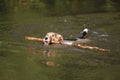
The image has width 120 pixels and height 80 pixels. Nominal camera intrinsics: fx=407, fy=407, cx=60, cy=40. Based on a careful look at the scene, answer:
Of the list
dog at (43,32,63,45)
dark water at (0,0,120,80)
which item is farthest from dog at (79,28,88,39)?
dog at (43,32,63,45)

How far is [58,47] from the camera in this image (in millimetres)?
18406

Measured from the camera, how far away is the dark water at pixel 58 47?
14448 millimetres

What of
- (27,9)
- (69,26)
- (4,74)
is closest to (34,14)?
(27,9)

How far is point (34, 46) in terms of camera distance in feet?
61.3

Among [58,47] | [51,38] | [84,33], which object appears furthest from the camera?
[84,33]

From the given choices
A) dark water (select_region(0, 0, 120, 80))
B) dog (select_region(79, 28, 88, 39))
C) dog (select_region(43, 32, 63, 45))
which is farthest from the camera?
dog (select_region(79, 28, 88, 39))

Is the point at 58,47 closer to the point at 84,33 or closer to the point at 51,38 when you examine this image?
the point at 51,38

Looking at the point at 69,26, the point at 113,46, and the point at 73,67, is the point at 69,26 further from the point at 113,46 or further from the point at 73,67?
the point at 73,67

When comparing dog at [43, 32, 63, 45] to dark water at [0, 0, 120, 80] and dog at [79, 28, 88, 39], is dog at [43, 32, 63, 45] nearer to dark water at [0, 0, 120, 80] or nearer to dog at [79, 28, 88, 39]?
dark water at [0, 0, 120, 80]

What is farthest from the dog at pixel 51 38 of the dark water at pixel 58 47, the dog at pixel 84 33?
the dog at pixel 84 33

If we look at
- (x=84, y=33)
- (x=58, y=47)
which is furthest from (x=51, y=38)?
(x=84, y=33)

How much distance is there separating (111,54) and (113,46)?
151 cm

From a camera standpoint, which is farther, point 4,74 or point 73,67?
point 73,67

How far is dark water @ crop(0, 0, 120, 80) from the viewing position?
1445cm
